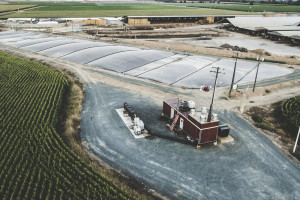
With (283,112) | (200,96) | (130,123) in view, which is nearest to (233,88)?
(200,96)

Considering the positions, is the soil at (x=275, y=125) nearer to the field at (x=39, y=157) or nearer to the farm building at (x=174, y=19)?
the field at (x=39, y=157)

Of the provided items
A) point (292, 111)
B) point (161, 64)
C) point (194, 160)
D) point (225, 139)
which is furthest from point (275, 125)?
point (161, 64)

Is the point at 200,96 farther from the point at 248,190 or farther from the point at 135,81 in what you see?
the point at 248,190

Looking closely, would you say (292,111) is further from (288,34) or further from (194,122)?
(288,34)

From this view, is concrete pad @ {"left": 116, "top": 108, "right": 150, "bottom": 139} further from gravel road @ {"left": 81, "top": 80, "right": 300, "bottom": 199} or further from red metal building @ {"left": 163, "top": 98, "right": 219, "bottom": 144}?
red metal building @ {"left": 163, "top": 98, "right": 219, "bottom": 144}

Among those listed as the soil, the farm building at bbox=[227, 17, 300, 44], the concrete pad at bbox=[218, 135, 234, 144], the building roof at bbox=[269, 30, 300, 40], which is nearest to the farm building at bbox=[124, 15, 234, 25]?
the farm building at bbox=[227, 17, 300, 44]

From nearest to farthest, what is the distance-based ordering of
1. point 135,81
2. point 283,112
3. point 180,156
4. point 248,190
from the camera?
point 248,190, point 180,156, point 283,112, point 135,81
